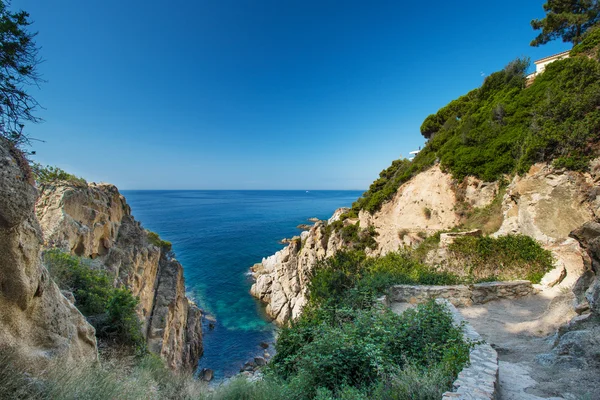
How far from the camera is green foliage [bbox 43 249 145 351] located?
777cm

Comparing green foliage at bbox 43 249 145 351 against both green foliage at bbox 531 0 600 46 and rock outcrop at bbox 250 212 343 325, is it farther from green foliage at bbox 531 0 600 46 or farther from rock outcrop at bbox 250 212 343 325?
green foliage at bbox 531 0 600 46

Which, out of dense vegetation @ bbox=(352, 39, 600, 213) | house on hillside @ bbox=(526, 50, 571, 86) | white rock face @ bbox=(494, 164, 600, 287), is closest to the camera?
white rock face @ bbox=(494, 164, 600, 287)

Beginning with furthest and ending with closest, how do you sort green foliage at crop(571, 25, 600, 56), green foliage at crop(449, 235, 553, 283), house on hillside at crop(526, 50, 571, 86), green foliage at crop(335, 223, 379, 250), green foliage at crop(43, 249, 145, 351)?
green foliage at crop(335, 223, 379, 250) → house on hillside at crop(526, 50, 571, 86) → green foliage at crop(571, 25, 600, 56) → green foliage at crop(449, 235, 553, 283) → green foliage at crop(43, 249, 145, 351)

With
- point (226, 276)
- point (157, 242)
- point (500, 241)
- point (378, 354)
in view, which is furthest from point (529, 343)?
point (226, 276)

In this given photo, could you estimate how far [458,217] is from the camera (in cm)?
1891

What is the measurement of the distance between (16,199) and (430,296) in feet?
37.7

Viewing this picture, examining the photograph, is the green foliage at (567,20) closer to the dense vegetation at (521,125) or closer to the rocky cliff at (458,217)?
the dense vegetation at (521,125)

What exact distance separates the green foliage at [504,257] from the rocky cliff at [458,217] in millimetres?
537

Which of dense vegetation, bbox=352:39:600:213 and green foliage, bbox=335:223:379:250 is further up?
dense vegetation, bbox=352:39:600:213

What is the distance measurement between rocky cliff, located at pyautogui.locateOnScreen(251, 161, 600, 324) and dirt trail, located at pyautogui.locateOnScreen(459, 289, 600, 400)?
6.06 ft

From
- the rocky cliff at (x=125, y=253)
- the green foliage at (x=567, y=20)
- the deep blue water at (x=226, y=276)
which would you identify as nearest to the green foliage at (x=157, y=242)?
the rocky cliff at (x=125, y=253)

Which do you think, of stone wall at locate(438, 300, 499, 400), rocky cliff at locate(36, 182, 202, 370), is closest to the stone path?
stone wall at locate(438, 300, 499, 400)

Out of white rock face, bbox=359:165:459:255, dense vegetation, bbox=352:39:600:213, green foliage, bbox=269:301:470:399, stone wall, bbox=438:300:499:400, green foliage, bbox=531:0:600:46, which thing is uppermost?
green foliage, bbox=531:0:600:46

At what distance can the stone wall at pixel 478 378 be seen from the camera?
12.2 ft
